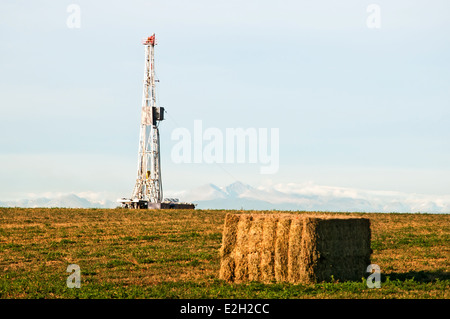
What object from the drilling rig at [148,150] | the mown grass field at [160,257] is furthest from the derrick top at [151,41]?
the mown grass field at [160,257]

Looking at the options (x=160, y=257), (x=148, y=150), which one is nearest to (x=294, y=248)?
(x=160, y=257)

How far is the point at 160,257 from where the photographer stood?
1035 inches

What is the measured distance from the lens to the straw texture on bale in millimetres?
18750

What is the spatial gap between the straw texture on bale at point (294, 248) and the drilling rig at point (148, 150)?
5600 cm

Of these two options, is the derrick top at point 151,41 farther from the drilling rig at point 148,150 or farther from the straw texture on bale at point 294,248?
the straw texture on bale at point 294,248

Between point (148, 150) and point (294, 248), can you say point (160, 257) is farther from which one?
point (148, 150)

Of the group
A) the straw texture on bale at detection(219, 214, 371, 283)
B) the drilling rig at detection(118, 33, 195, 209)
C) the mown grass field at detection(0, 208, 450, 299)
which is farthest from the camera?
the drilling rig at detection(118, 33, 195, 209)

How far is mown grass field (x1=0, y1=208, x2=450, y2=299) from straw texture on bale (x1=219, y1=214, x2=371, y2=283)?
2.37 ft

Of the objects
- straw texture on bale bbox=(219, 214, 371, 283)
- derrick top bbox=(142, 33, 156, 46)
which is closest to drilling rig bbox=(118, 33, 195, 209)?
derrick top bbox=(142, 33, 156, 46)

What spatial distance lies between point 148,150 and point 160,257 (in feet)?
171

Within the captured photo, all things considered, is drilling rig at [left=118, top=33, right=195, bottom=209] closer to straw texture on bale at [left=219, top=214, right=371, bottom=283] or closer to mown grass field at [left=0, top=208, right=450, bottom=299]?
mown grass field at [left=0, top=208, right=450, bottom=299]

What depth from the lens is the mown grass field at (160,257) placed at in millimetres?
17578
